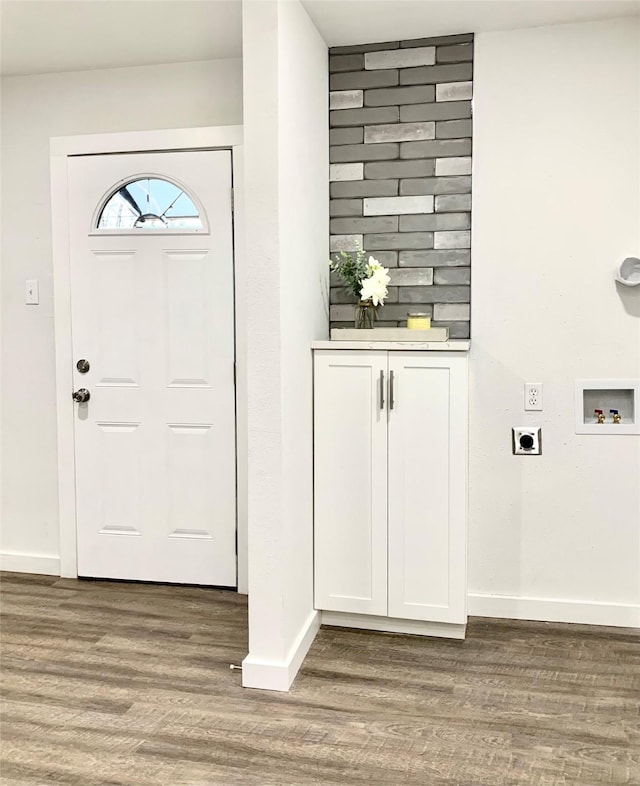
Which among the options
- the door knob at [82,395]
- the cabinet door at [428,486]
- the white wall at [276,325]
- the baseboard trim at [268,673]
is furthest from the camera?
the door knob at [82,395]

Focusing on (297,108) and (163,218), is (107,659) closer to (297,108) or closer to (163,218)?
(163,218)

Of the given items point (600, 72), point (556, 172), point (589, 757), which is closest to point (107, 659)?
point (589, 757)

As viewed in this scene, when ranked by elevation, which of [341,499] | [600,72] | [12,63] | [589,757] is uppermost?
[12,63]

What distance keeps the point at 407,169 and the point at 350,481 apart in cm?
129

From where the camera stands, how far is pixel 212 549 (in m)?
3.50

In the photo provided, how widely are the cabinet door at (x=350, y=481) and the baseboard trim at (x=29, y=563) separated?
1.47 meters

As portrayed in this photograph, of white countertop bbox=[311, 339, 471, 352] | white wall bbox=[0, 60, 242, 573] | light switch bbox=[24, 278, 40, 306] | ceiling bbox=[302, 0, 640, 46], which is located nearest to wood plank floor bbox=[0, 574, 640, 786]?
white wall bbox=[0, 60, 242, 573]

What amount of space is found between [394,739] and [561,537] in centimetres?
121

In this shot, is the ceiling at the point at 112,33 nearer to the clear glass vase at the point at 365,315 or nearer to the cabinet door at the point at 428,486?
the clear glass vase at the point at 365,315

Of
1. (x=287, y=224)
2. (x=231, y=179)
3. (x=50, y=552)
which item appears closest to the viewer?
(x=287, y=224)

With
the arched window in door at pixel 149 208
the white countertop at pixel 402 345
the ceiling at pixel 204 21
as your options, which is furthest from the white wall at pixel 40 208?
the white countertop at pixel 402 345

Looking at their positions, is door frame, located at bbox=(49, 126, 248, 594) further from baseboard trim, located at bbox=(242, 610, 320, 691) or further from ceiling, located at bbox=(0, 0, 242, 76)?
baseboard trim, located at bbox=(242, 610, 320, 691)

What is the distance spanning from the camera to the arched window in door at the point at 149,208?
3.43 metres

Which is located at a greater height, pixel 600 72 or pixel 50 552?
pixel 600 72
